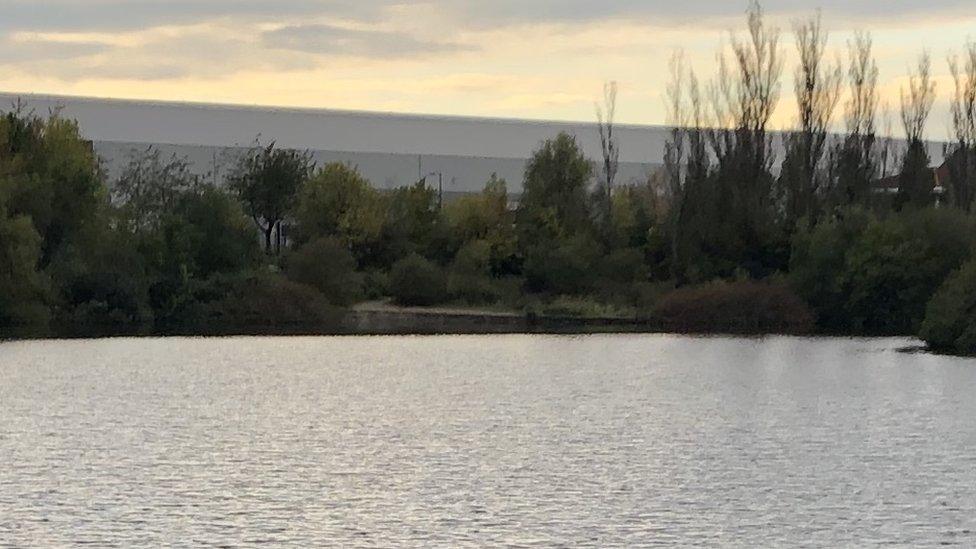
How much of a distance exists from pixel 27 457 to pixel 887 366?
66.6ft

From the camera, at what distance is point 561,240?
59875 mm

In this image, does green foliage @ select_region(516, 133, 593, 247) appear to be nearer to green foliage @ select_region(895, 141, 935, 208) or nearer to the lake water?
green foliage @ select_region(895, 141, 935, 208)

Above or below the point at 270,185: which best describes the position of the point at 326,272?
below

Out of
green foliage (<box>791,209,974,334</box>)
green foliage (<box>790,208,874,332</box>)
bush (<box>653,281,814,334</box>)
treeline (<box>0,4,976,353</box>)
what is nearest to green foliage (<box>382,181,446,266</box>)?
treeline (<box>0,4,976,353</box>)

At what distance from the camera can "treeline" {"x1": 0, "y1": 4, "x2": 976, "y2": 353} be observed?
49.7 metres

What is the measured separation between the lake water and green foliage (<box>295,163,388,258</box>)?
2540 cm

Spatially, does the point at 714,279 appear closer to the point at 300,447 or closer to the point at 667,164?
the point at 667,164

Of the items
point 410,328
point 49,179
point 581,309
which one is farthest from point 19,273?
point 581,309

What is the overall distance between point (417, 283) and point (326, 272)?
3390 millimetres

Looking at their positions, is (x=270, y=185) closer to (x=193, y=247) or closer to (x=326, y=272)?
(x=193, y=247)

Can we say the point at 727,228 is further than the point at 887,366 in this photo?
Yes

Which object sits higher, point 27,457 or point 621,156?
point 621,156

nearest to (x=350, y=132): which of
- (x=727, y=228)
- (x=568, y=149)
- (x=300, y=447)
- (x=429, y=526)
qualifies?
(x=568, y=149)

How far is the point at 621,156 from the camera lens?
291 feet
